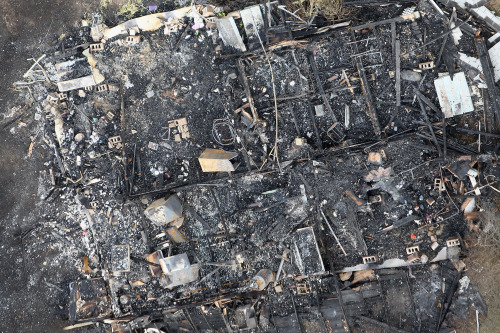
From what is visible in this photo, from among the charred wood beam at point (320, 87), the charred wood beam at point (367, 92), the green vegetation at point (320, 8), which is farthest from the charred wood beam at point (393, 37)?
the charred wood beam at point (320, 87)

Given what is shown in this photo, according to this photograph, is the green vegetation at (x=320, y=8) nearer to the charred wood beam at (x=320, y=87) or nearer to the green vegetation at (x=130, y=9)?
the charred wood beam at (x=320, y=87)

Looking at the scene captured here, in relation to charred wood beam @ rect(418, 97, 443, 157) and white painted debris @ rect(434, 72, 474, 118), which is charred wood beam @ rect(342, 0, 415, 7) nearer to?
white painted debris @ rect(434, 72, 474, 118)

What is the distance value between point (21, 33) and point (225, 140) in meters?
5.70

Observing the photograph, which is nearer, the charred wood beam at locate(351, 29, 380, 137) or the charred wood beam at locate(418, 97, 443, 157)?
the charred wood beam at locate(418, 97, 443, 157)

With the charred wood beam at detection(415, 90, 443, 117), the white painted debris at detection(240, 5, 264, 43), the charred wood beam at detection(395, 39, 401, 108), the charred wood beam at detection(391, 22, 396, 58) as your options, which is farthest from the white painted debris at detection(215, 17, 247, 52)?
the charred wood beam at detection(415, 90, 443, 117)

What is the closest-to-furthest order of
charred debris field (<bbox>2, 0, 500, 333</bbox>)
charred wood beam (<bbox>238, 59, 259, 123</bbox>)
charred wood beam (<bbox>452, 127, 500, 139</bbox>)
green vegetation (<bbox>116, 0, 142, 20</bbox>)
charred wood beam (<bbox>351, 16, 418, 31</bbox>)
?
charred wood beam (<bbox>452, 127, 500, 139</bbox>), charred wood beam (<bbox>351, 16, 418, 31</bbox>), charred debris field (<bbox>2, 0, 500, 333</bbox>), charred wood beam (<bbox>238, 59, 259, 123</bbox>), green vegetation (<bbox>116, 0, 142, 20</bbox>)

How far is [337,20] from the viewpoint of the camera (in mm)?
8477

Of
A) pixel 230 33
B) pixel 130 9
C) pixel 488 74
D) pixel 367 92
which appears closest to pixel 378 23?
pixel 367 92

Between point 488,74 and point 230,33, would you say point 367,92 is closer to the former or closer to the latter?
point 488,74

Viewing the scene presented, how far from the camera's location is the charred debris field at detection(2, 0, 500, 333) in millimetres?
8320

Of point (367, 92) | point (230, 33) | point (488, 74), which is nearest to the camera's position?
point (488, 74)

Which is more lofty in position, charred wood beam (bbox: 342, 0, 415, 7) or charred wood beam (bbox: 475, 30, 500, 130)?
charred wood beam (bbox: 342, 0, 415, 7)

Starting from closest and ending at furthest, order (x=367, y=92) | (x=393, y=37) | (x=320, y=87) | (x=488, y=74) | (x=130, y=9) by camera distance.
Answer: (x=488, y=74) → (x=393, y=37) → (x=367, y=92) → (x=320, y=87) → (x=130, y=9)

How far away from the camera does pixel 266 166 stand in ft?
28.5
